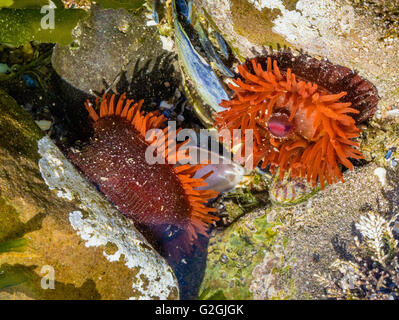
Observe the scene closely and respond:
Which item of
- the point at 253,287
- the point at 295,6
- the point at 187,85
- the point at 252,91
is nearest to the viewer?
the point at 295,6

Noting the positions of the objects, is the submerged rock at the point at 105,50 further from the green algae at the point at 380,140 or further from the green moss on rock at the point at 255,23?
the green algae at the point at 380,140

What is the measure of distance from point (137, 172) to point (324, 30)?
1578 millimetres

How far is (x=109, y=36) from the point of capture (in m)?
2.96

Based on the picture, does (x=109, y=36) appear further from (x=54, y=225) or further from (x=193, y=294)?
(x=193, y=294)

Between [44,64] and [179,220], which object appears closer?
[179,220]

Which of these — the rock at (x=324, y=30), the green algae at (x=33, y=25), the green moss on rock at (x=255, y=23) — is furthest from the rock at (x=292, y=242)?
the green algae at (x=33, y=25)

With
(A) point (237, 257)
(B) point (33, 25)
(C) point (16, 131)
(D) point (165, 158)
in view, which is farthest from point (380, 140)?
(B) point (33, 25)

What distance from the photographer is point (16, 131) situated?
2246mm

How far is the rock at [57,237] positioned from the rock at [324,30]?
1.47 metres

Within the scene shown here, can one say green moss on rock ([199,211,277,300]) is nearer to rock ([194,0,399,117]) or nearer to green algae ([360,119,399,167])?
green algae ([360,119,399,167])

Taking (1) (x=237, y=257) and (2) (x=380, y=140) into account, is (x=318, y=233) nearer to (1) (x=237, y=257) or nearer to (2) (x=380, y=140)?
(1) (x=237, y=257)

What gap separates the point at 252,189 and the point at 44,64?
96.9 inches

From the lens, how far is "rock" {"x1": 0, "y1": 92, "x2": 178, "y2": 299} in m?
2.03
